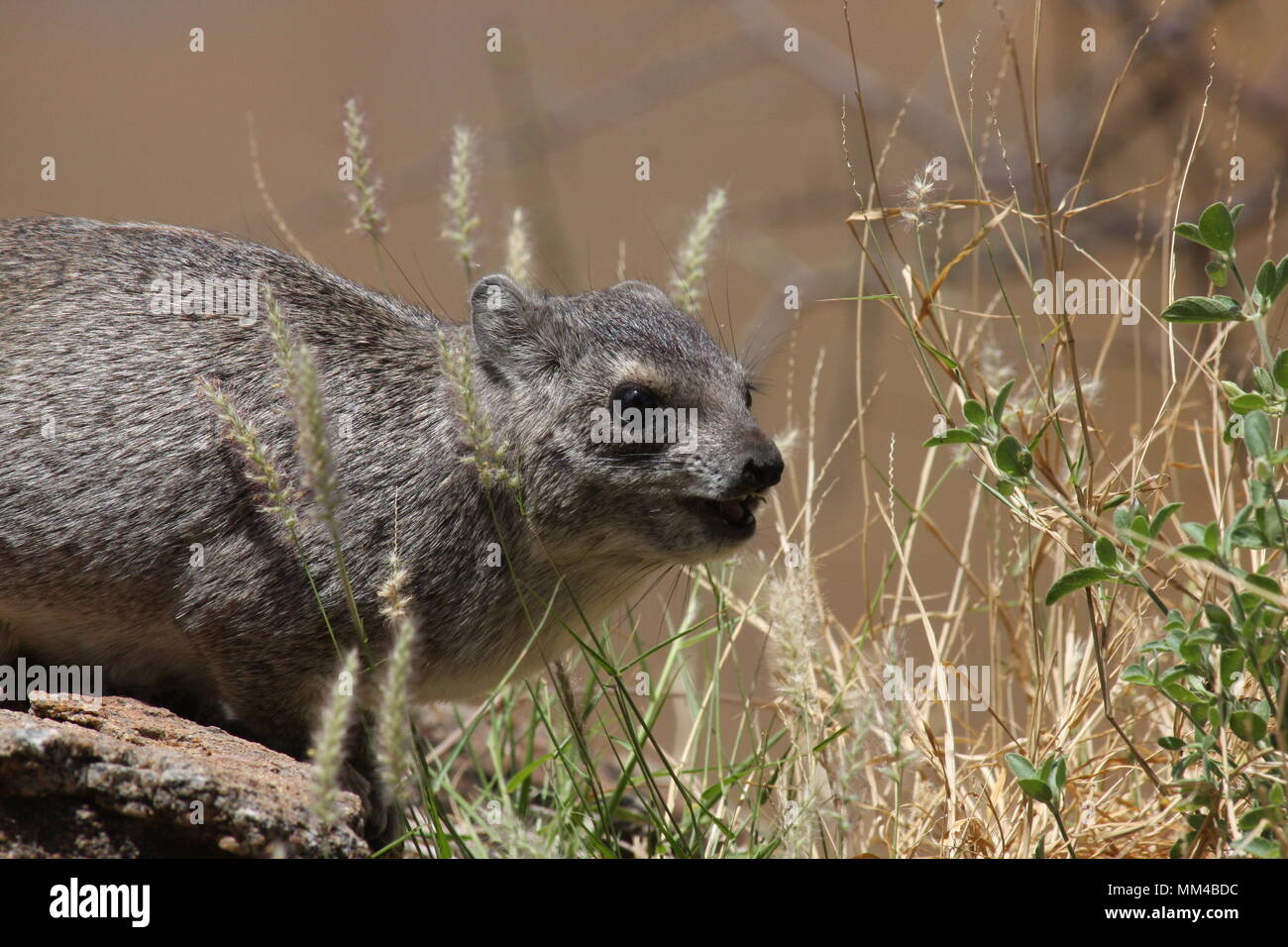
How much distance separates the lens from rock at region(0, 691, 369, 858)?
2.94 meters

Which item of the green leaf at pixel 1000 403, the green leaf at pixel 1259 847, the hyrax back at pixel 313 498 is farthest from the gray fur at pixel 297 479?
the green leaf at pixel 1259 847

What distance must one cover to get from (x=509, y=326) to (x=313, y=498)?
927 millimetres

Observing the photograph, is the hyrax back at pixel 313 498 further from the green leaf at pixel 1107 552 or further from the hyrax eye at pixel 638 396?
the green leaf at pixel 1107 552

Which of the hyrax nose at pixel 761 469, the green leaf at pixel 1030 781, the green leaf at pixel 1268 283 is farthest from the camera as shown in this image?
the hyrax nose at pixel 761 469

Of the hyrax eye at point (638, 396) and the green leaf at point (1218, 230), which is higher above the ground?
the green leaf at point (1218, 230)

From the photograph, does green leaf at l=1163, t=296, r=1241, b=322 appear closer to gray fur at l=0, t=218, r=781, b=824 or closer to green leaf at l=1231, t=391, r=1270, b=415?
green leaf at l=1231, t=391, r=1270, b=415

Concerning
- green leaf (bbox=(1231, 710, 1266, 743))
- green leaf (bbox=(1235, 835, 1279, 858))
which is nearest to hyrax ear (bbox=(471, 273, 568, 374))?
green leaf (bbox=(1231, 710, 1266, 743))

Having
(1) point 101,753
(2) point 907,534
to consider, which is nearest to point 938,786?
(2) point 907,534

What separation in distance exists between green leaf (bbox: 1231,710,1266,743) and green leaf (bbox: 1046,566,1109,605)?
1.46ft

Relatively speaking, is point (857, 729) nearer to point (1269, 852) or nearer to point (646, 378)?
point (1269, 852)

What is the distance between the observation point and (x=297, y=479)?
4.15 m

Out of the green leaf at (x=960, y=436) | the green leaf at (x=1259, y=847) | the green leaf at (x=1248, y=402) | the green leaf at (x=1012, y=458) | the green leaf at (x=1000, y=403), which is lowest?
the green leaf at (x=1259, y=847)

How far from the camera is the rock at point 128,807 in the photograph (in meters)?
2.94

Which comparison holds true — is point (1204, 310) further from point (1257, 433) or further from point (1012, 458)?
point (1012, 458)
